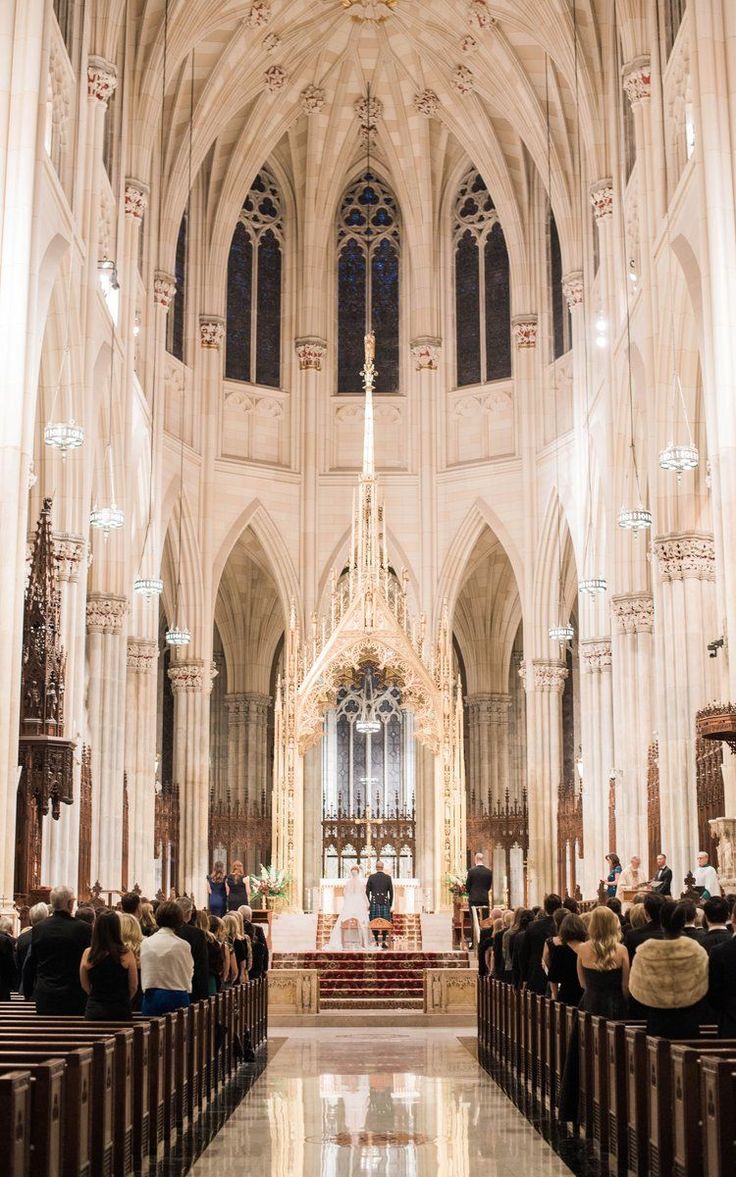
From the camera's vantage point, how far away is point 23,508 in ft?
55.3

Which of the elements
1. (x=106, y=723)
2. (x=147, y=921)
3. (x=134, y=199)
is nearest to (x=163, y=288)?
(x=134, y=199)

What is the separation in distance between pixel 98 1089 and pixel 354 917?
64.4ft

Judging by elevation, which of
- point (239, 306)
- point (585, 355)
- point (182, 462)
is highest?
point (239, 306)

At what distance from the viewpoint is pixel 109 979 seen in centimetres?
852

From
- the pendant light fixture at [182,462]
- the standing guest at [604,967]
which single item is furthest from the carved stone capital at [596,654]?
the standing guest at [604,967]

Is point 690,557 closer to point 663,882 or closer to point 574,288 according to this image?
point 663,882

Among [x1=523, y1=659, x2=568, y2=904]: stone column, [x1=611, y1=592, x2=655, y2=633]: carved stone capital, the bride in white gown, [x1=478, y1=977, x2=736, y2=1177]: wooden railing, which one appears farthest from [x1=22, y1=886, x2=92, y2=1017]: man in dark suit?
[x1=523, y1=659, x2=568, y2=904]: stone column

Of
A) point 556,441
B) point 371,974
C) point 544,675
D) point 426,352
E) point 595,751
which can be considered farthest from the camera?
point 426,352

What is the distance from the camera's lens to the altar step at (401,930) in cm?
2767

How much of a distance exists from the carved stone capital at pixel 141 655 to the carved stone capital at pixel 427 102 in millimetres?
14498

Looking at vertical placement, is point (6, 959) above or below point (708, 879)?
below

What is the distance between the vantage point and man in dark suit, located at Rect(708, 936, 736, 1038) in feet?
24.7

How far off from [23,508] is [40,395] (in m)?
6.40

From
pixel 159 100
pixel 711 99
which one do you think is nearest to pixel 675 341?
pixel 711 99
